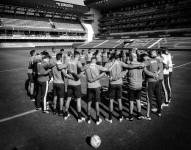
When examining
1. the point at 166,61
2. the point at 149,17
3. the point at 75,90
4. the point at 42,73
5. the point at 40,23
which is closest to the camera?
the point at 75,90

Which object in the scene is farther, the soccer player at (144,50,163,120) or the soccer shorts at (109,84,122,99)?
the soccer player at (144,50,163,120)

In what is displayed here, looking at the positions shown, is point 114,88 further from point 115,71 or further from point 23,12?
point 23,12

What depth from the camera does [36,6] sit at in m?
59.5

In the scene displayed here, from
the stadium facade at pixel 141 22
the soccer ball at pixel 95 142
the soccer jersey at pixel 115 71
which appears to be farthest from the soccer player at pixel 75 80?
the stadium facade at pixel 141 22

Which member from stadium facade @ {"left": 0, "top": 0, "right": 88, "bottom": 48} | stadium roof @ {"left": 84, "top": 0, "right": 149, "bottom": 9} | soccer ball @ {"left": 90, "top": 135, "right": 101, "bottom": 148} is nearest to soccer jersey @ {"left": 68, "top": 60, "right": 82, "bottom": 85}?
soccer ball @ {"left": 90, "top": 135, "right": 101, "bottom": 148}

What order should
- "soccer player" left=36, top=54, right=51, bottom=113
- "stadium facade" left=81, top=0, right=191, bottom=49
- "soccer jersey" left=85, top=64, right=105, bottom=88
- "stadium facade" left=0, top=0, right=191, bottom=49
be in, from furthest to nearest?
1. "stadium facade" left=0, top=0, right=191, bottom=49
2. "stadium facade" left=81, top=0, right=191, bottom=49
3. "soccer player" left=36, top=54, right=51, bottom=113
4. "soccer jersey" left=85, top=64, right=105, bottom=88

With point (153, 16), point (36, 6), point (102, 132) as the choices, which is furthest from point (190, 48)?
point (36, 6)

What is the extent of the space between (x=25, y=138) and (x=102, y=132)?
2397 mm

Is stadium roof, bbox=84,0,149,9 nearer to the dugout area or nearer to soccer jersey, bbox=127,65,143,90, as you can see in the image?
soccer jersey, bbox=127,65,143,90

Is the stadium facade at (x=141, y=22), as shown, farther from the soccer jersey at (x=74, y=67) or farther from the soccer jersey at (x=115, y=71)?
the soccer jersey at (x=74, y=67)

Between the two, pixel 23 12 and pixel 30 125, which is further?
pixel 23 12

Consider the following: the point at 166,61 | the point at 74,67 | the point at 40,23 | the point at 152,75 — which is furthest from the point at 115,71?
the point at 40,23

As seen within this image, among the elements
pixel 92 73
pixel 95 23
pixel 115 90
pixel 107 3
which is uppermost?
pixel 107 3

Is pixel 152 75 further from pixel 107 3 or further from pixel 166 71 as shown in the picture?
pixel 107 3
